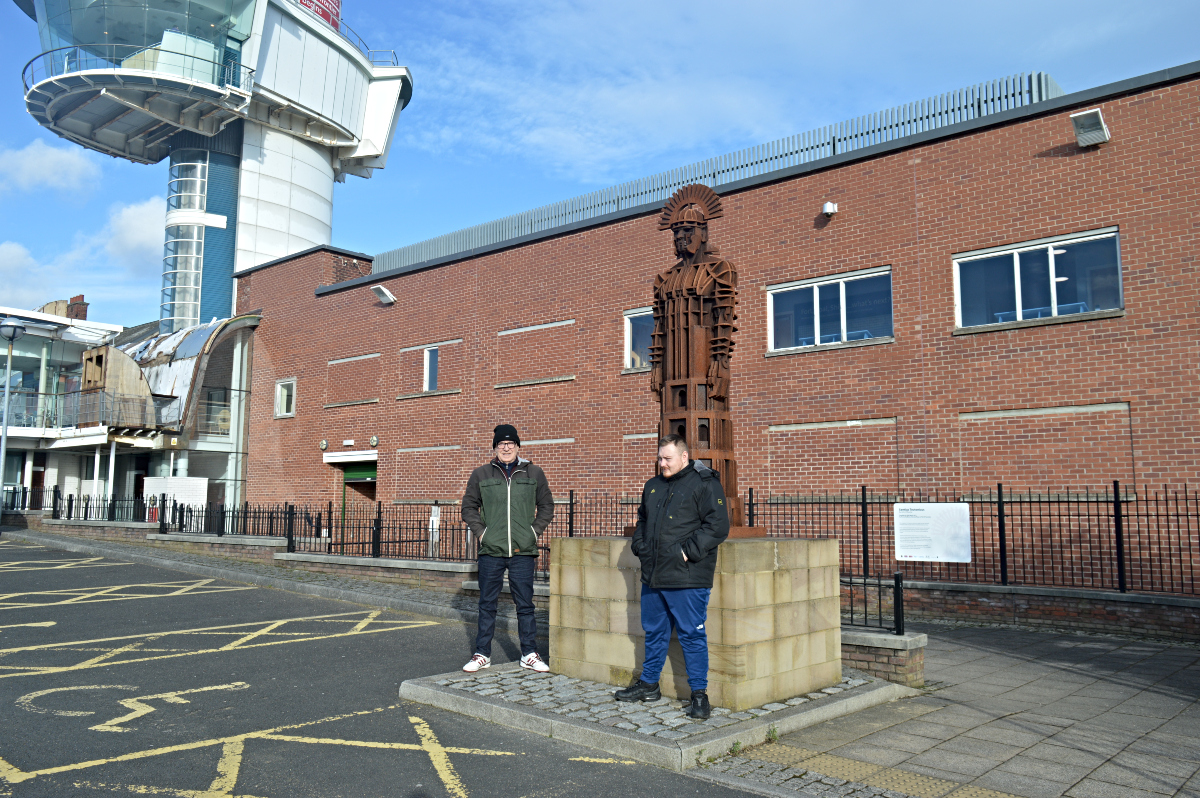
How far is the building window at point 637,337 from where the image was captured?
16469mm

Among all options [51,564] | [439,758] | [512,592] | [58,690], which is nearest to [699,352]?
[512,592]

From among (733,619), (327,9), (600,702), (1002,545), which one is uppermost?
(327,9)

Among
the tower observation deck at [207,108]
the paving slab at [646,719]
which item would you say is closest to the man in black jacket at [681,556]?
the paving slab at [646,719]

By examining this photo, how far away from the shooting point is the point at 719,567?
5.64 metres

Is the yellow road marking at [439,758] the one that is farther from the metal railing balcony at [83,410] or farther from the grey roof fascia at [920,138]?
the metal railing balcony at [83,410]

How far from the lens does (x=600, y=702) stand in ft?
18.9

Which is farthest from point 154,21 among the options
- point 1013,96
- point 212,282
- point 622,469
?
point 1013,96

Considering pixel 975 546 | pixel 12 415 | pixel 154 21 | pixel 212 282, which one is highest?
pixel 154 21

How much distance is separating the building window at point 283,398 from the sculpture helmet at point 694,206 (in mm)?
Answer: 20103

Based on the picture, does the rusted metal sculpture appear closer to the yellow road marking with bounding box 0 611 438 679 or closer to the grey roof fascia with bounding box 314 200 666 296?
the yellow road marking with bounding box 0 611 438 679

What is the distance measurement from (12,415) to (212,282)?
9004 mm

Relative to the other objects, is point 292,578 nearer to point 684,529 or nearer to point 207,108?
point 684,529

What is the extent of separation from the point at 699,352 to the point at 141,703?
4901 millimetres

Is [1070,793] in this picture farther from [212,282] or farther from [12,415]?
[212,282]
